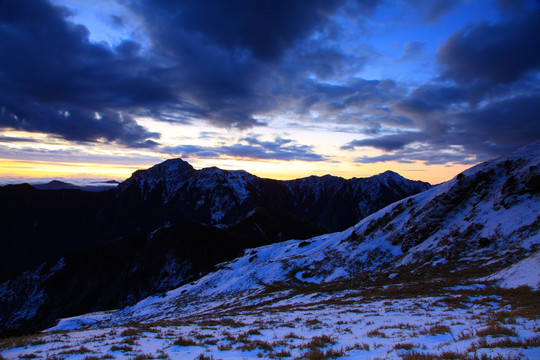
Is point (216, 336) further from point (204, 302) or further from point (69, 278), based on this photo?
point (69, 278)

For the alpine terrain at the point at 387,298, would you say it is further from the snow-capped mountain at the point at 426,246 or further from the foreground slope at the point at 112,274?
the foreground slope at the point at 112,274

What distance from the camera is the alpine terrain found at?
10328 millimetres

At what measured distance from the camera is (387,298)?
90.6 ft

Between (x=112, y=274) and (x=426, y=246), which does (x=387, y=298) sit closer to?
(x=426, y=246)

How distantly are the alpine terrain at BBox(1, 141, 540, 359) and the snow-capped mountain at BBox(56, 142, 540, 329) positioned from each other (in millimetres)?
274

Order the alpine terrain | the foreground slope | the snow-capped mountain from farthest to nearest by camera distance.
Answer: the foreground slope → the snow-capped mountain → the alpine terrain

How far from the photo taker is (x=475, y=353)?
7.02m

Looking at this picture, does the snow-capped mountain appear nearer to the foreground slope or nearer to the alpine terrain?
the alpine terrain

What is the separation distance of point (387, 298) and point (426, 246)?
1150 inches

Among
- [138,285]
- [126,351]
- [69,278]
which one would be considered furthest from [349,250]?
[69,278]

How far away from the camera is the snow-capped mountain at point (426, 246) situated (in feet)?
135

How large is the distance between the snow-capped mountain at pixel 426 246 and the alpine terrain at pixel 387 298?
0.90 ft

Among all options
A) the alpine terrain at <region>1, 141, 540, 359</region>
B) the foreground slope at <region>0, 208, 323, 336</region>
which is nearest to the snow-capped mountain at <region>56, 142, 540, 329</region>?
the alpine terrain at <region>1, 141, 540, 359</region>

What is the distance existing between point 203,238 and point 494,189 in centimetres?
14628
